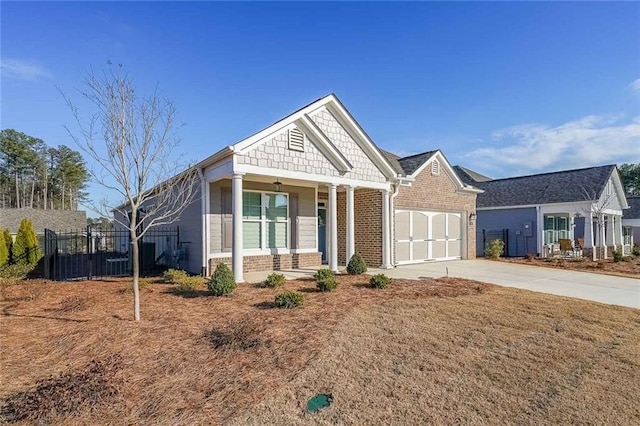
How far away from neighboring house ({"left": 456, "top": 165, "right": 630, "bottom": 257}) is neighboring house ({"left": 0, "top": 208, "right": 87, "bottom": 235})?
3473 cm

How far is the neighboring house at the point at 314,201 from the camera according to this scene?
Answer: 9836mm

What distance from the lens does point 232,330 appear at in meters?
5.36

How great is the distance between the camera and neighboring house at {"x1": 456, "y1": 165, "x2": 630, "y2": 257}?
67.1 feet

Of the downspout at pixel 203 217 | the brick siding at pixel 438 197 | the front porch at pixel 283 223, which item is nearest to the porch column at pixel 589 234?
the brick siding at pixel 438 197

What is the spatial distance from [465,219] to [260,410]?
15633 mm

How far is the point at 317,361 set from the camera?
4441 mm

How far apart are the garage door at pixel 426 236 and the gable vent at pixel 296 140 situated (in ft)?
17.8

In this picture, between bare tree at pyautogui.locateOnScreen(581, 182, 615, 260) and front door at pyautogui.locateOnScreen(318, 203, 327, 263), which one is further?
bare tree at pyautogui.locateOnScreen(581, 182, 615, 260)

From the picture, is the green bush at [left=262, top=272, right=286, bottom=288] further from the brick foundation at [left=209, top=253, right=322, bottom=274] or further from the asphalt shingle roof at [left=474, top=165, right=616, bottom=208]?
the asphalt shingle roof at [left=474, top=165, right=616, bottom=208]

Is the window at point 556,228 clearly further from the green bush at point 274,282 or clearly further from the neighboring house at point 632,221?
the green bush at point 274,282

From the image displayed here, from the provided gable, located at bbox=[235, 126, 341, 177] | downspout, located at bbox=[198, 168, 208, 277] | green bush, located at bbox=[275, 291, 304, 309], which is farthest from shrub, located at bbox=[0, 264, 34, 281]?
green bush, located at bbox=[275, 291, 304, 309]

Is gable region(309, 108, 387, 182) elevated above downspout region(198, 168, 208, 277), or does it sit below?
above

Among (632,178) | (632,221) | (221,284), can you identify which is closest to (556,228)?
(632,221)

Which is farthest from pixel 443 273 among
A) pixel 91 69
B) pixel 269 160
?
pixel 91 69
